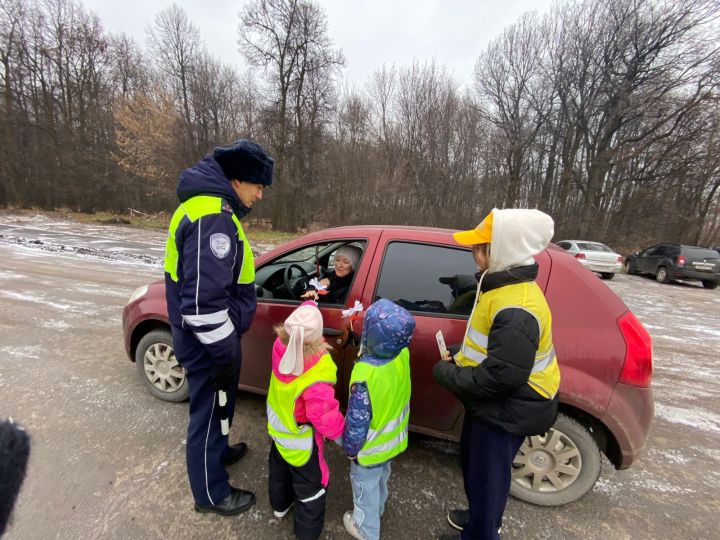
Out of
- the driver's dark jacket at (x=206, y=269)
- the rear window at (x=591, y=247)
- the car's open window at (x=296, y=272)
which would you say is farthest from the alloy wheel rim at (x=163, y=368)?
the rear window at (x=591, y=247)

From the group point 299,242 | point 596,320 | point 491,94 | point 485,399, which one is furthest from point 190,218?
point 491,94

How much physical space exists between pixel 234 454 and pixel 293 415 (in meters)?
1.04

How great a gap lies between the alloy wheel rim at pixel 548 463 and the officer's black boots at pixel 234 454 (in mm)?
1943

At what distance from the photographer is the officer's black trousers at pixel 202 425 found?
1851 millimetres

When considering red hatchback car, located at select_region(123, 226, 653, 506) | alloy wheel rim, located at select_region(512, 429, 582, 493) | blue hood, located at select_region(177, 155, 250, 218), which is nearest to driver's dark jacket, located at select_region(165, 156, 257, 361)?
blue hood, located at select_region(177, 155, 250, 218)

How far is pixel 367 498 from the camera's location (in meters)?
1.81

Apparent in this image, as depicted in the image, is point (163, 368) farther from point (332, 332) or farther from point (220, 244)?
point (220, 244)

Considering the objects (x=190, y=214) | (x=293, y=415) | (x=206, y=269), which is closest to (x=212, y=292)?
(x=206, y=269)

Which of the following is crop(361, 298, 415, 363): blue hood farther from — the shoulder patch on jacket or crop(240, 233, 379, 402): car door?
the shoulder patch on jacket

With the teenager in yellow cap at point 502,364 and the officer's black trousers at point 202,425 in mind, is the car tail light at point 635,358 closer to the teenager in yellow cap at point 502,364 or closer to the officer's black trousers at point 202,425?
the teenager in yellow cap at point 502,364

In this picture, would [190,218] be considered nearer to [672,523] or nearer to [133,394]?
[133,394]

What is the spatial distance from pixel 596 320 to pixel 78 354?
5.19 meters

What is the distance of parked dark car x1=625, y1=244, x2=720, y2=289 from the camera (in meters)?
12.0

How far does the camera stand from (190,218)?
1667mm
